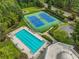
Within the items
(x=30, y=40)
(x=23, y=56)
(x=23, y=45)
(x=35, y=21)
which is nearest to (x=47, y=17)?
(x=35, y=21)

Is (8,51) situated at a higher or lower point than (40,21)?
higher

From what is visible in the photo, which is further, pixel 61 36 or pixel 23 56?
pixel 61 36

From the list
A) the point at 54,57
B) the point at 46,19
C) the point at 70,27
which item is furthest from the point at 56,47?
the point at 46,19

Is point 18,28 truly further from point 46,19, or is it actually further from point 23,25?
point 46,19

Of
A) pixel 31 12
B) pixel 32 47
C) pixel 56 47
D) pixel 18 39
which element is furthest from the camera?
pixel 31 12

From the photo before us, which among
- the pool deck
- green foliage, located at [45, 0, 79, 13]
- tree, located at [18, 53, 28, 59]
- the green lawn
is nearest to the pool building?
the pool deck

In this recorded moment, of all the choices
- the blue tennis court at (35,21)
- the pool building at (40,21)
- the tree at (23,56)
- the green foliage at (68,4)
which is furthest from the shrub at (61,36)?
the green foliage at (68,4)

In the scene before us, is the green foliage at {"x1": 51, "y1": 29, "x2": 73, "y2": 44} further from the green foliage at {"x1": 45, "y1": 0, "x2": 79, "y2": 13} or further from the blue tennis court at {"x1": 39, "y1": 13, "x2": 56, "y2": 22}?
the green foliage at {"x1": 45, "y1": 0, "x2": 79, "y2": 13}

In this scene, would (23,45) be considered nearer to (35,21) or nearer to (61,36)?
(61,36)
